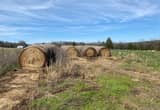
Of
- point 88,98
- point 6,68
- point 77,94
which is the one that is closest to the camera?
point 88,98

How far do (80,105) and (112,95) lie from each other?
1.07 meters

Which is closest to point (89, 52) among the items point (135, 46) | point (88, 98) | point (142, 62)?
point (142, 62)

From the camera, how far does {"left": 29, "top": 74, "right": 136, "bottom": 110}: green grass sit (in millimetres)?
5031

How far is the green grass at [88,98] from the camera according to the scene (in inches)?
198

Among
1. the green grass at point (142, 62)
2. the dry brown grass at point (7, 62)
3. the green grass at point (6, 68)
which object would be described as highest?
the dry brown grass at point (7, 62)

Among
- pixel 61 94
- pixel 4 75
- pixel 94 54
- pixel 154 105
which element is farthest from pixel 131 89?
pixel 94 54

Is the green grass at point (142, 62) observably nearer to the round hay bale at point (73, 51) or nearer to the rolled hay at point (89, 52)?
the rolled hay at point (89, 52)

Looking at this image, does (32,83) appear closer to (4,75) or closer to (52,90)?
(52,90)

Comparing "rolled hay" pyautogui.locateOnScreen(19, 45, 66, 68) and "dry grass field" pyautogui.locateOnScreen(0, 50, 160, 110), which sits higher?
"rolled hay" pyautogui.locateOnScreen(19, 45, 66, 68)

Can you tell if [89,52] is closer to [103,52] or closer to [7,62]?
[103,52]

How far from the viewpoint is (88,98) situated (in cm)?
559

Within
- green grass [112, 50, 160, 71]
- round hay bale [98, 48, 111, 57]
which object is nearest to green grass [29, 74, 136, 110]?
green grass [112, 50, 160, 71]

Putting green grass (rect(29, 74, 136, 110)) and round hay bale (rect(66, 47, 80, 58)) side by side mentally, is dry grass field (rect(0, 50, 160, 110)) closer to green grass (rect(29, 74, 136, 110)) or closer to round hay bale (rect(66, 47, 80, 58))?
green grass (rect(29, 74, 136, 110))

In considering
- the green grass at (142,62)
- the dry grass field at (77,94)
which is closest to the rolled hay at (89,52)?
the green grass at (142,62)
